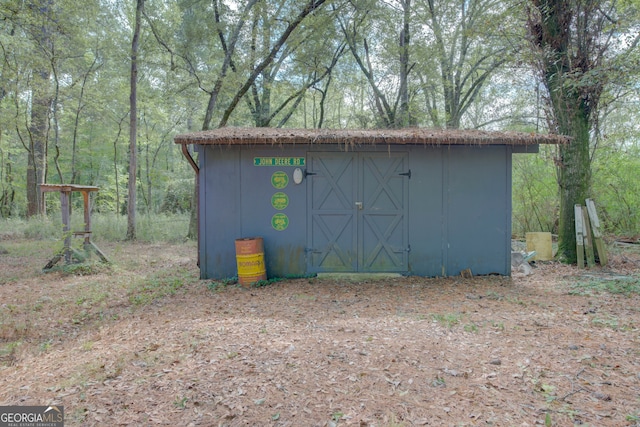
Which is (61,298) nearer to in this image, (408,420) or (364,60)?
(408,420)

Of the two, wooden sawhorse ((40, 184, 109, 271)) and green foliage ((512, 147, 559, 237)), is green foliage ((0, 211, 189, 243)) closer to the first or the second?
wooden sawhorse ((40, 184, 109, 271))

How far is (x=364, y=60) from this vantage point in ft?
Result: 52.3

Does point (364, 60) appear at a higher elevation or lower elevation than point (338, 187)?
higher

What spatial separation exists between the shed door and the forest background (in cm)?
369

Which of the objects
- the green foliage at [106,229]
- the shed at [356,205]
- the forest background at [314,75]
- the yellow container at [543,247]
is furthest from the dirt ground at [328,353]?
the green foliage at [106,229]

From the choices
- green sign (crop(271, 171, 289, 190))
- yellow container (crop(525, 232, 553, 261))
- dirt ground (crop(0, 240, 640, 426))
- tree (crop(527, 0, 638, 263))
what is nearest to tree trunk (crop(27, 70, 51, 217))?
dirt ground (crop(0, 240, 640, 426))

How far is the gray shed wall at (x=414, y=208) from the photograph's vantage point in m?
6.40

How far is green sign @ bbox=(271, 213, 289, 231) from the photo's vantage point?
643 cm

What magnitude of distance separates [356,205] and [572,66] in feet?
16.8

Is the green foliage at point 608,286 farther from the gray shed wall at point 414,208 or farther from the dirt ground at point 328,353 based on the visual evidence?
the gray shed wall at point 414,208

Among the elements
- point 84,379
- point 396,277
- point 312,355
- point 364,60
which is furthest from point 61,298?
point 364,60

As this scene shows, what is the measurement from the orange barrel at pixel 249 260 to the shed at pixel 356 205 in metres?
0.36

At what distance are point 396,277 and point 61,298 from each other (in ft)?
17.3

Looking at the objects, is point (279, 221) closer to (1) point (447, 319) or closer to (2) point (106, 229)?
(1) point (447, 319)
